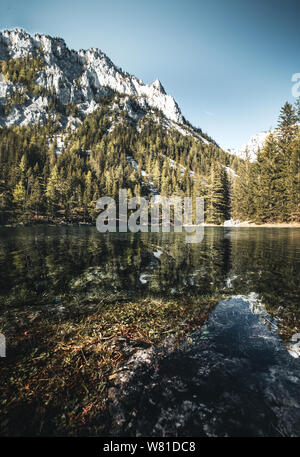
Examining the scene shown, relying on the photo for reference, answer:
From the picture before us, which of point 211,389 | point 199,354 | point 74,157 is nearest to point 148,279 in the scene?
point 199,354

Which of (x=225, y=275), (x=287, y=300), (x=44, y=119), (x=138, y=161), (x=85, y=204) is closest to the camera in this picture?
(x=287, y=300)

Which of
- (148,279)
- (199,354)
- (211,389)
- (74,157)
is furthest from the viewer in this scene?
(74,157)

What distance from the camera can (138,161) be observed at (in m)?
151

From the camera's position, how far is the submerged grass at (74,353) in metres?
2.87

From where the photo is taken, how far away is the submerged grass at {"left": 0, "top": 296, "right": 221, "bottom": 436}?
287cm

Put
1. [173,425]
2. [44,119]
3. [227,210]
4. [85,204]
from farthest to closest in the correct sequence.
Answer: [44,119]
[227,210]
[85,204]
[173,425]

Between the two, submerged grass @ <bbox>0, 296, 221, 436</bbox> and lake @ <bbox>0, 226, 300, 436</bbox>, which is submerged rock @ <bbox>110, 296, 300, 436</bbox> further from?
submerged grass @ <bbox>0, 296, 221, 436</bbox>

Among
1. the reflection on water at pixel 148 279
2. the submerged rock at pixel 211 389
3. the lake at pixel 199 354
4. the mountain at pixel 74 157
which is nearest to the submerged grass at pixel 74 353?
the lake at pixel 199 354

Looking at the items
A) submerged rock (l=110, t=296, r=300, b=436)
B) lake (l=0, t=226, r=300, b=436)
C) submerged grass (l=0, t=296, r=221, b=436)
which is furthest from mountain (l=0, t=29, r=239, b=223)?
submerged rock (l=110, t=296, r=300, b=436)

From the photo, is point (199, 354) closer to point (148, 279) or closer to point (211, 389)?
point (211, 389)

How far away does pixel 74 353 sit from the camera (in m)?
4.31

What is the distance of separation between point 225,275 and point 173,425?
830 cm
